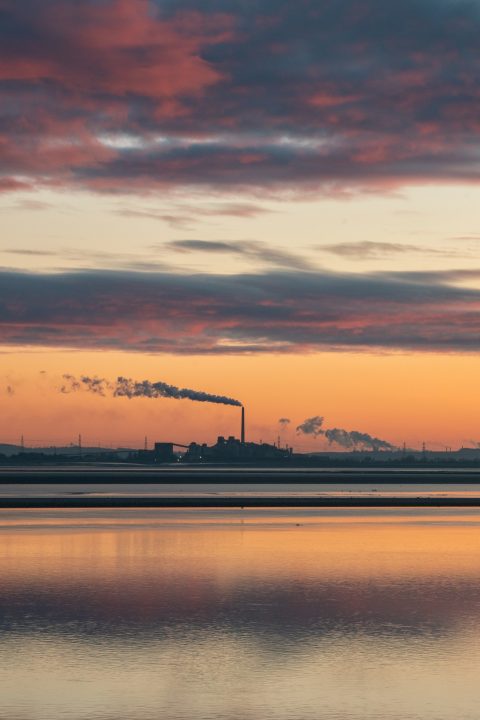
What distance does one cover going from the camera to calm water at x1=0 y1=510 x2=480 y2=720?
62.0 feet

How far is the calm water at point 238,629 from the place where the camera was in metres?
18.9

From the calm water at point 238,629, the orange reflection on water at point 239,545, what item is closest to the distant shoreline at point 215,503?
the orange reflection on water at point 239,545

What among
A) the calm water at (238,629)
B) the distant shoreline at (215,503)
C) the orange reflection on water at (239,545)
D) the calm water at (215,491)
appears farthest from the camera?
the calm water at (215,491)

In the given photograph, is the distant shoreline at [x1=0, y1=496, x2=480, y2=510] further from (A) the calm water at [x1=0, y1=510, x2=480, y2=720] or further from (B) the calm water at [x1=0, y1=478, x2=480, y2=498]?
(A) the calm water at [x1=0, y1=510, x2=480, y2=720]

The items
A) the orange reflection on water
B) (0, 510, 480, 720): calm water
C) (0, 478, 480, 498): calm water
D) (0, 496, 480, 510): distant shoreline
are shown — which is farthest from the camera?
(0, 478, 480, 498): calm water

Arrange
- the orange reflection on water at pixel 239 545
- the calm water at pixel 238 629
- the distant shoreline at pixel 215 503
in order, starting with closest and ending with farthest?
1. the calm water at pixel 238 629
2. the orange reflection on water at pixel 239 545
3. the distant shoreline at pixel 215 503

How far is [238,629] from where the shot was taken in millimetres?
26031

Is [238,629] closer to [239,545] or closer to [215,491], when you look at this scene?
[239,545]

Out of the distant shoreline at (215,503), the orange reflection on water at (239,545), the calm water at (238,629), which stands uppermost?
the distant shoreline at (215,503)

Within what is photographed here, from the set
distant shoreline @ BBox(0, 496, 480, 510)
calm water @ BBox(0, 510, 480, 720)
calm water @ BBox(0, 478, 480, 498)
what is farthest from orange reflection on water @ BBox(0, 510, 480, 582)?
calm water @ BBox(0, 478, 480, 498)

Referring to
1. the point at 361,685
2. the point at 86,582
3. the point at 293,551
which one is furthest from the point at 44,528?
the point at 361,685

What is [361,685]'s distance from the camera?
20.2 metres

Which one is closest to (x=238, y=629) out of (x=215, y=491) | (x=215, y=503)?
(x=215, y=503)

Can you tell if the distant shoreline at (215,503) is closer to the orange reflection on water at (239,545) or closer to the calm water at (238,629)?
the orange reflection on water at (239,545)
